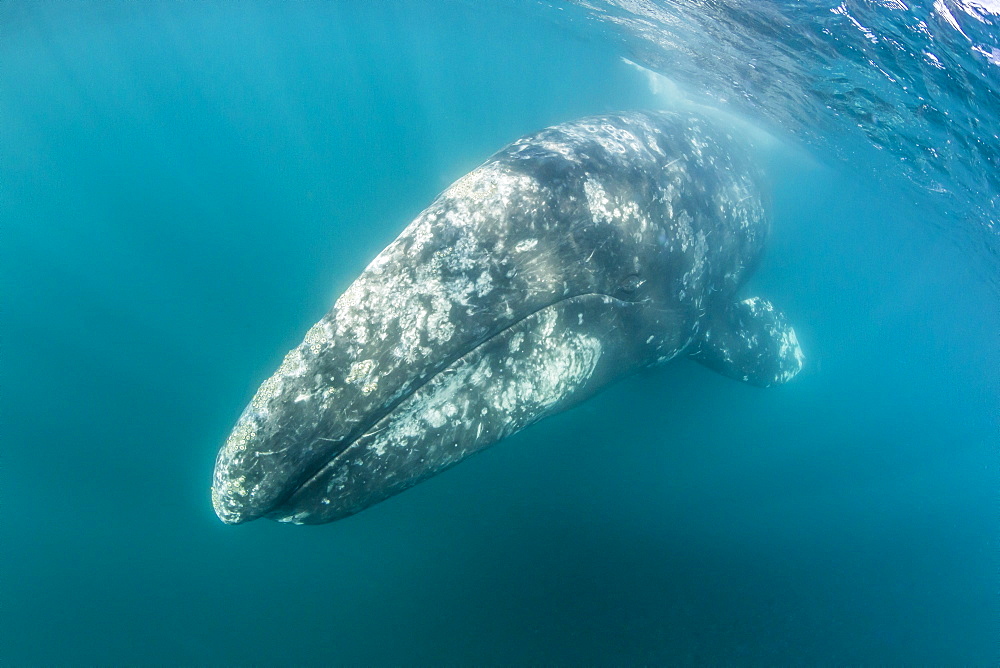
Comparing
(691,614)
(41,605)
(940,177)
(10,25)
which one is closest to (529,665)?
(691,614)

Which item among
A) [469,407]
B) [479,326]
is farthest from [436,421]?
→ [479,326]

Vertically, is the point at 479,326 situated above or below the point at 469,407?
above

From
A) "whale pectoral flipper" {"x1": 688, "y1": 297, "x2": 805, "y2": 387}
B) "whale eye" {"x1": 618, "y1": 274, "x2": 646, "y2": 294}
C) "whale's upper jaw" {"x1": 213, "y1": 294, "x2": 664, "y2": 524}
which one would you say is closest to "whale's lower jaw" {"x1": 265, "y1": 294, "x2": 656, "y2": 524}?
"whale's upper jaw" {"x1": 213, "y1": 294, "x2": 664, "y2": 524}

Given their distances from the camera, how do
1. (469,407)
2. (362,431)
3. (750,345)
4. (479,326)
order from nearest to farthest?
(362,431)
(479,326)
(469,407)
(750,345)

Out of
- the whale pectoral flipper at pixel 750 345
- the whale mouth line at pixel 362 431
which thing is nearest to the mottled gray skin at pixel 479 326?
the whale mouth line at pixel 362 431

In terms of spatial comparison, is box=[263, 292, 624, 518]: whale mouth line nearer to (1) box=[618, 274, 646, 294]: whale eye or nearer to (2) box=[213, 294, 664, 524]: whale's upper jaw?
(2) box=[213, 294, 664, 524]: whale's upper jaw

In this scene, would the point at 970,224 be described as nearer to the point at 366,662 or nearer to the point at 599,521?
the point at 599,521

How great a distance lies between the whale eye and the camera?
5039 millimetres

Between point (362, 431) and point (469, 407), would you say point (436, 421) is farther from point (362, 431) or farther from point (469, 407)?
point (362, 431)

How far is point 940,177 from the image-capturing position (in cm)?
1584

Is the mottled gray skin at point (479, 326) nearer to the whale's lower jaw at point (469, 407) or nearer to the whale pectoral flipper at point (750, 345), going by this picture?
the whale's lower jaw at point (469, 407)

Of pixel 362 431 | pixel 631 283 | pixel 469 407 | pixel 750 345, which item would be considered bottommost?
pixel 750 345

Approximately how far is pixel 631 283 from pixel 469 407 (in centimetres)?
230

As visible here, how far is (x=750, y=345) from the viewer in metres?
8.02
